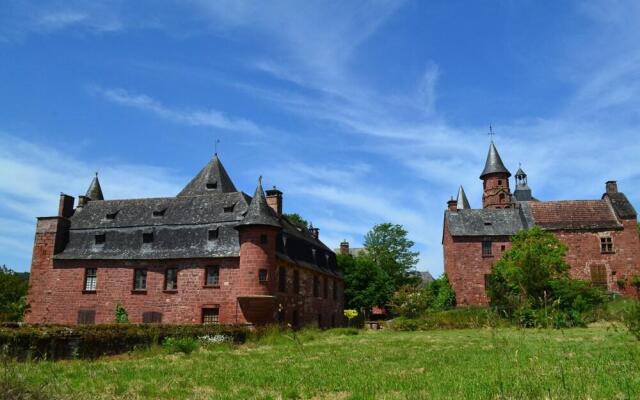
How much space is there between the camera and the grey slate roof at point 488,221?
144 ft

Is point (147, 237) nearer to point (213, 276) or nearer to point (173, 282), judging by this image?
point (173, 282)

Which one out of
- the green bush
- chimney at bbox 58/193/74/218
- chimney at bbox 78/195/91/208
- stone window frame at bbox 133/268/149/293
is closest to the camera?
the green bush

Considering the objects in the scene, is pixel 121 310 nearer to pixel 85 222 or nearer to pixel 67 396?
pixel 85 222

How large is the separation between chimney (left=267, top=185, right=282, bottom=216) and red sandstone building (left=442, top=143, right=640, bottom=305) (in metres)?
16.9

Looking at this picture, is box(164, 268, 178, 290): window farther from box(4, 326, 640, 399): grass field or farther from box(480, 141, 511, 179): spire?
box(480, 141, 511, 179): spire

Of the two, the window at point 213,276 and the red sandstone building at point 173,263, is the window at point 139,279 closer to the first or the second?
the red sandstone building at point 173,263

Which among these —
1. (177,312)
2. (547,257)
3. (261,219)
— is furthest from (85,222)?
(547,257)

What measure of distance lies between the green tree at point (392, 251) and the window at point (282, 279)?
28024 mm

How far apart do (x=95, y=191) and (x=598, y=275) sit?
42243 millimetres

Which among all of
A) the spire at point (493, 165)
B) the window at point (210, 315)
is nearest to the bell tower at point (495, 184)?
the spire at point (493, 165)

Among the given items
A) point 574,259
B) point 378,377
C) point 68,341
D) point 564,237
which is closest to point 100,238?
point 68,341

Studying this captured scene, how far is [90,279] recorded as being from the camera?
3127 cm

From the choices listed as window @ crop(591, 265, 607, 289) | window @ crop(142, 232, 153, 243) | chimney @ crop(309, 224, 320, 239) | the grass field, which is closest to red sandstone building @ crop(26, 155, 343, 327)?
window @ crop(142, 232, 153, 243)

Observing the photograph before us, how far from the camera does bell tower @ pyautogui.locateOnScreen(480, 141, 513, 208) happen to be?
53.9m
